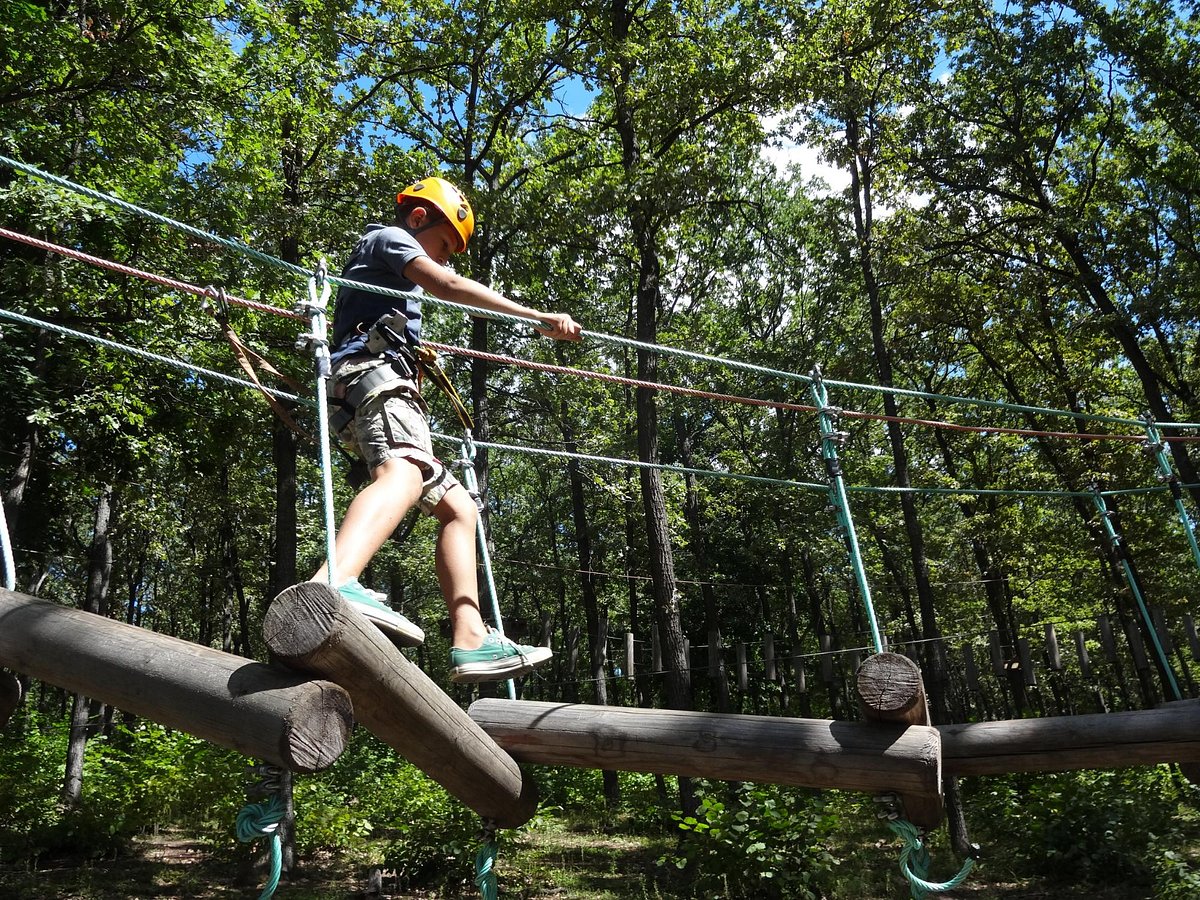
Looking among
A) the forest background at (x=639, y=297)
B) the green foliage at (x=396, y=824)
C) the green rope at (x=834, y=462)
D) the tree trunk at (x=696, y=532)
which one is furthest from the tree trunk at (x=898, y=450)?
the green rope at (x=834, y=462)

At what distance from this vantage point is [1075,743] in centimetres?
278

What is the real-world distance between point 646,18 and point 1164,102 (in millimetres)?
6318

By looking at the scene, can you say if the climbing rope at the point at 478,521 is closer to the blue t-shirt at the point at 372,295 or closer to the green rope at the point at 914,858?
the blue t-shirt at the point at 372,295

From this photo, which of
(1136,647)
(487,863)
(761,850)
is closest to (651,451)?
(761,850)

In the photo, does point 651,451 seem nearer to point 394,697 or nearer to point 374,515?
point 374,515

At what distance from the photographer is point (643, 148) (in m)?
10.4

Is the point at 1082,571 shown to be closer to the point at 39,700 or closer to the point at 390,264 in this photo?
the point at 390,264

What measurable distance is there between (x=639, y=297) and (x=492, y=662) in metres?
8.44

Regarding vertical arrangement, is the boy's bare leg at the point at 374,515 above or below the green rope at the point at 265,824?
above

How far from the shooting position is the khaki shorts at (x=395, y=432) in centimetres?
257

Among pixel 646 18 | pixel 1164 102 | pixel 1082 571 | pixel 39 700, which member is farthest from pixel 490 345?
pixel 39 700

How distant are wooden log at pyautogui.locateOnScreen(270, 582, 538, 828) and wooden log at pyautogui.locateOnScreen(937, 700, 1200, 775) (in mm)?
1337

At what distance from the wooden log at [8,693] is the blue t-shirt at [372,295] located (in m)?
1.23

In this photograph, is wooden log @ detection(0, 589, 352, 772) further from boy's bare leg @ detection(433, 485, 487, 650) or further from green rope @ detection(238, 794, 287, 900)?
boy's bare leg @ detection(433, 485, 487, 650)
